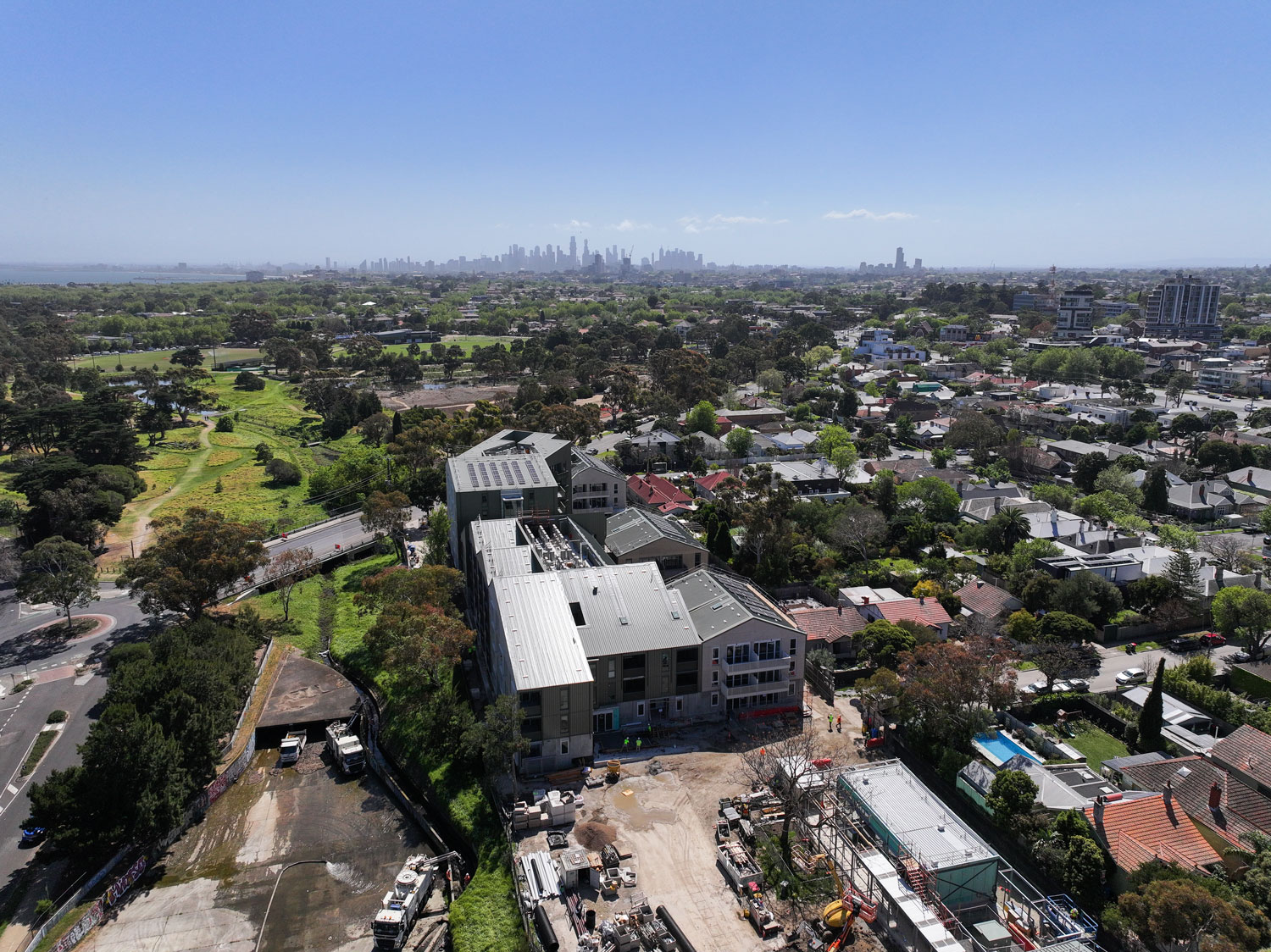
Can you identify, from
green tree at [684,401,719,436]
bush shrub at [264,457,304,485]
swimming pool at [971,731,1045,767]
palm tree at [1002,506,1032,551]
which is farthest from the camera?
green tree at [684,401,719,436]

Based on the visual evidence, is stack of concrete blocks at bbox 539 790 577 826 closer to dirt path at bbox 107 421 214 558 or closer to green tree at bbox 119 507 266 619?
green tree at bbox 119 507 266 619

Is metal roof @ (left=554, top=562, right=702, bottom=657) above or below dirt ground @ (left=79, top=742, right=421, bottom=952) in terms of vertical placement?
above

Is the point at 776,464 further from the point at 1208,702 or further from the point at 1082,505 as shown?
the point at 1208,702

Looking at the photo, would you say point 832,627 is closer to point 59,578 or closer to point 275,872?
point 275,872

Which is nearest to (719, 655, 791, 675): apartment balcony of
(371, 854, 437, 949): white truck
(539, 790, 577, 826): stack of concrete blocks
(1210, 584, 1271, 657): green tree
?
(539, 790, 577, 826): stack of concrete blocks

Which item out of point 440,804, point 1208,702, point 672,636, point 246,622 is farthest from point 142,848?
point 1208,702

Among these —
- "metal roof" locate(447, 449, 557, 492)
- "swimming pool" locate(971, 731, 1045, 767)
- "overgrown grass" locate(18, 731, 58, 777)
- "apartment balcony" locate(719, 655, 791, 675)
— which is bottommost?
"overgrown grass" locate(18, 731, 58, 777)
